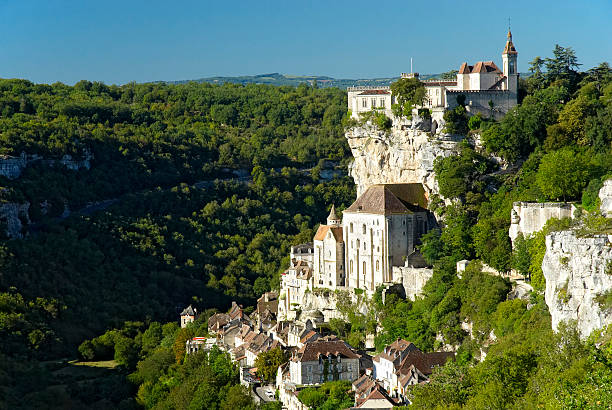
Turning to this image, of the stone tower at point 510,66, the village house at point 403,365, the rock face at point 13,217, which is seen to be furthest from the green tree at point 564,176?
the rock face at point 13,217

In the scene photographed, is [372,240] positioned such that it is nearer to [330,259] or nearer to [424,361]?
[330,259]

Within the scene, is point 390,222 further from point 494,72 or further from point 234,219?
point 234,219

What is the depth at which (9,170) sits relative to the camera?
95.1 meters

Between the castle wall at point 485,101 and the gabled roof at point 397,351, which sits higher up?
the castle wall at point 485,101

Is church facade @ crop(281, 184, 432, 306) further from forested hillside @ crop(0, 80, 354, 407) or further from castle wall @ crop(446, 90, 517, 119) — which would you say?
forested hillside @ crop(0, 80, 354, 407)

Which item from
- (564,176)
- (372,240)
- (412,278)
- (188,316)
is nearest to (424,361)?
(412,278)

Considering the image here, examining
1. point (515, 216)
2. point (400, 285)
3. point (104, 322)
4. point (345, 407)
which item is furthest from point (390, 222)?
point (104, 322)

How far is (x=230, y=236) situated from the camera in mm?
108875

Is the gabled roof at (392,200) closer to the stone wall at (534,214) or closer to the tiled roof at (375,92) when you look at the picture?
the tiled roof at (375,92)

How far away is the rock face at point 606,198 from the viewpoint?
50.8 meters

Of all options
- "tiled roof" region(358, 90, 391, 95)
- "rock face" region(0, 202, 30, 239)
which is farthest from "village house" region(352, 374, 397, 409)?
"rock face" region(0, 202, 30, 239)

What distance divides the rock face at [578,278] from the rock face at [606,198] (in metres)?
3.69

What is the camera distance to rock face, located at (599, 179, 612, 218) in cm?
5083

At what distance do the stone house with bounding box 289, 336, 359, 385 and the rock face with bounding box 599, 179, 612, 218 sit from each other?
15164 millimetres
